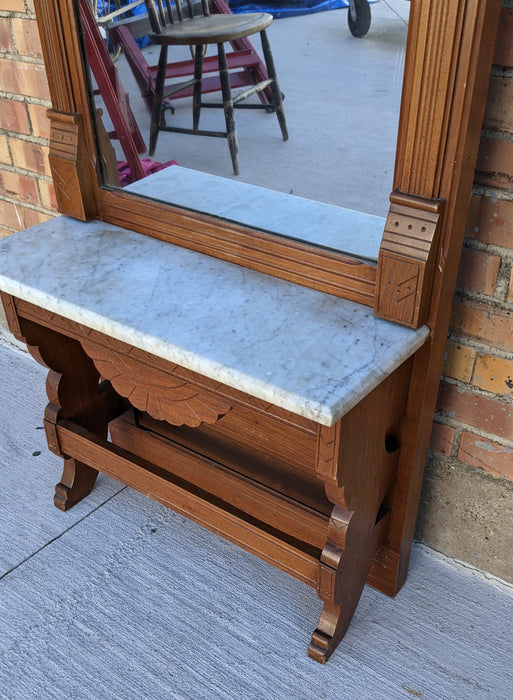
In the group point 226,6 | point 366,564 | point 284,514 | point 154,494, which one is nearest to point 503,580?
point 366,564

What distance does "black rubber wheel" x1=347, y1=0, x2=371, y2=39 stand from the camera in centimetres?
113

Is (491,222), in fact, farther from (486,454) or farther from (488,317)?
(486,454)

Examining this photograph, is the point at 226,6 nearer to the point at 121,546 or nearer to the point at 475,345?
the point at 475,345

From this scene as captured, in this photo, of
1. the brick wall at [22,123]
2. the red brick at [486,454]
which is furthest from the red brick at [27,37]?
the red brick at [486,454]

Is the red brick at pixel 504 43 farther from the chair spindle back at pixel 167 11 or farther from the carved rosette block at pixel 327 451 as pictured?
the carved rosette block at pixel 327 451

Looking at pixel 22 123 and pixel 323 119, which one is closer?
pixel 323 119

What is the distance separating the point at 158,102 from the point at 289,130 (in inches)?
11.0

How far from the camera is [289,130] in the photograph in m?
1.29

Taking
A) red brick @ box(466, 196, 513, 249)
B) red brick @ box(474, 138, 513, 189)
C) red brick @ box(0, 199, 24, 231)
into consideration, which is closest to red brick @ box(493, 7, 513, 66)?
red brick @ box(474, 138, 513, 189)

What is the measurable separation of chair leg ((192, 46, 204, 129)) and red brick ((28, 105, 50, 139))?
65 centimetres

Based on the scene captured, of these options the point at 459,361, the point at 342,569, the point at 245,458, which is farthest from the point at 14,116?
the point at 342,569

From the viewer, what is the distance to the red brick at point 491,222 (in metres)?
1.24

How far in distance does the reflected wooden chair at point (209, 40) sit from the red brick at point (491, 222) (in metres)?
0.38

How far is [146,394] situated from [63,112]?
0.62 m
